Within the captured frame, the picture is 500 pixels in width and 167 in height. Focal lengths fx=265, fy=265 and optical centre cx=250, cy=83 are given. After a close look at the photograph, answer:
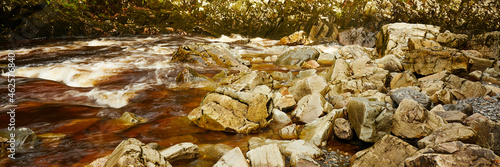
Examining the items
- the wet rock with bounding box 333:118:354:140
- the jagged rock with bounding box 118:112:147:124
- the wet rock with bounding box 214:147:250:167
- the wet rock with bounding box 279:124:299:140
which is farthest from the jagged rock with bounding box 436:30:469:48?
the jagged rock with bounding box 118:112:147:124

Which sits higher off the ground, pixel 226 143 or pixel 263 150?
pixel 263 150

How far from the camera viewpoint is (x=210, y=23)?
2336cm

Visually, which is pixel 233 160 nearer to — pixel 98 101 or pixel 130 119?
pixel 130 119

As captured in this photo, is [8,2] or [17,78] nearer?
[17,78]

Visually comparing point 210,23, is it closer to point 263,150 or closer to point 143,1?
point 143,1

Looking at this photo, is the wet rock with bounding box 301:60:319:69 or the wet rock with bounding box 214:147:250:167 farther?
the wet rock with bounding box 301:60:319:69

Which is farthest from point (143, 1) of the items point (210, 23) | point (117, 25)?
point (210, 23)

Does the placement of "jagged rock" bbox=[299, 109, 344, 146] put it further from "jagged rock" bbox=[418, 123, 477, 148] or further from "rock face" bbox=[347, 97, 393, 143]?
"jagged rock" bbox=[418, 123, 477, 148]

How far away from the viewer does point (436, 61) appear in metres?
8.80

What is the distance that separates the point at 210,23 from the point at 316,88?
1786 centimetres

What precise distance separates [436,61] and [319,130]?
653 centimetres

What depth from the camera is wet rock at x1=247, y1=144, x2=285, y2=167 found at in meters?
3.80

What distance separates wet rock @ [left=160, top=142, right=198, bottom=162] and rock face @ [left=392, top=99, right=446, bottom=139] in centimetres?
334

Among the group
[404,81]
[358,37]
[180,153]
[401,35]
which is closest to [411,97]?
[404,81]
